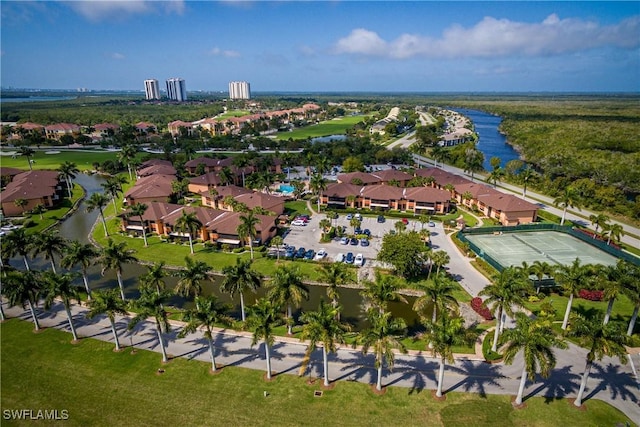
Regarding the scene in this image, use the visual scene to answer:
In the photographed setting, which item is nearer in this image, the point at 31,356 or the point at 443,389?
the point at 443,389

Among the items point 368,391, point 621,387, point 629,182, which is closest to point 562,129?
point 629,182

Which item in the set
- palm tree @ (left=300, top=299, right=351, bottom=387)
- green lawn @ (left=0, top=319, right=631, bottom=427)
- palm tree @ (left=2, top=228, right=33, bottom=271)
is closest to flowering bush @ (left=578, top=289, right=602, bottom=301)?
green lawn @ (left=0, top=319, right=631, bottom=427)

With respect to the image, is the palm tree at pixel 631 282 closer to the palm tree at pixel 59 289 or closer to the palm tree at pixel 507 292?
the palm tree at pixel 507 292

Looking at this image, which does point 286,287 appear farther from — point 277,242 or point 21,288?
point 21,288

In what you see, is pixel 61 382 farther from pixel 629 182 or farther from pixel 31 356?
pixel 629 182

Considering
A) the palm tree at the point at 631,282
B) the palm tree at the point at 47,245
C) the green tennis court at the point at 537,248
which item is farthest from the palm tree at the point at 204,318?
the green tennis court at the point at 537,248

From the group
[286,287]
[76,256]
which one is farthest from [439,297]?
[76,256]
